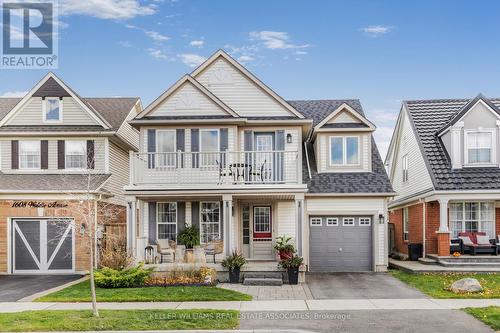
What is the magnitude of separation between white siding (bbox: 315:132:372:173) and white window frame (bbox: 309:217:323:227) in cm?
203

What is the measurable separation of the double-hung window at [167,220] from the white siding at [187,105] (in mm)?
3680

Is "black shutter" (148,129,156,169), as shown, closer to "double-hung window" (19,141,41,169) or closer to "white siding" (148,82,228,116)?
"white siding" (148,82,228,116)

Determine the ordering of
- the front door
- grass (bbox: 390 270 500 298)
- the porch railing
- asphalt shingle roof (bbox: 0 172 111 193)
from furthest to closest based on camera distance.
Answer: asphalt shingle roof (bbox: 0 172 111 193) < the front door < the porch railing < grass (bbox: 390 270 500 298)

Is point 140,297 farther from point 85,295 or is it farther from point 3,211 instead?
point 3,211

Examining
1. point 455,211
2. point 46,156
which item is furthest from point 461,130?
point 46,156

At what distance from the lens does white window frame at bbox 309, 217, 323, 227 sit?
22.2m

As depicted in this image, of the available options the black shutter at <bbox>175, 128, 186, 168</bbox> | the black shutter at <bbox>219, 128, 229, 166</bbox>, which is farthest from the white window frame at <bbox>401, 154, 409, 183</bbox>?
the black shutter at <bbox>175, 128, 186, 168</bbox>

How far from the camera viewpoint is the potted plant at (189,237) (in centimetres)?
2088

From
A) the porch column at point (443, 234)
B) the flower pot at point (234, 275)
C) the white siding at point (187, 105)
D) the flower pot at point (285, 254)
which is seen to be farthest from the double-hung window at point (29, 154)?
the porch column at point (443, 234)

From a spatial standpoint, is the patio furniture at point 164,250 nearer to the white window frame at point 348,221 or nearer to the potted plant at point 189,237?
the potted plant at point 189,237

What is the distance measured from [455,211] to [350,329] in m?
13.8

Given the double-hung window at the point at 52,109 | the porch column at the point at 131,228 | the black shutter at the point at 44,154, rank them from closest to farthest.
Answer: the porch column at the point at 131,228 < the black shutter at the point at 44,154 < the double-hung window at the point at 52,109

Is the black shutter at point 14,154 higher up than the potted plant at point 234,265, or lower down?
higher up

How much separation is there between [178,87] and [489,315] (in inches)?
541
